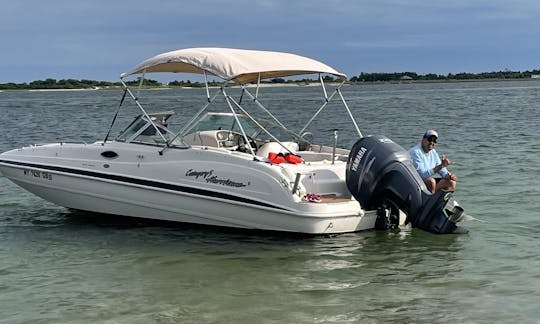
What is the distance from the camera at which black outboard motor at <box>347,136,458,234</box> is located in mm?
8023

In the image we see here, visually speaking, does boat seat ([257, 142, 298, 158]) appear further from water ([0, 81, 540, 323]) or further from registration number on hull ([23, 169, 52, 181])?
registration number on hull ([23, 169, 52, 181])

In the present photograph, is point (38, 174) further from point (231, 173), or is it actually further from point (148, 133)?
point (231, 173)

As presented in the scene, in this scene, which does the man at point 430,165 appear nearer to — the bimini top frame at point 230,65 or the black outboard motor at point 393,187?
the black outboard motor at point 393,187

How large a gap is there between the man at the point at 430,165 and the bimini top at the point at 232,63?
1.79 metres

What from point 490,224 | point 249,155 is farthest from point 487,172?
point 249,155

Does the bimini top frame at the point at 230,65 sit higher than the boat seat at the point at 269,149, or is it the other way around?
the bimini top frame at the point at 230,65

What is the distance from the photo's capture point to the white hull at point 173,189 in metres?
8.28

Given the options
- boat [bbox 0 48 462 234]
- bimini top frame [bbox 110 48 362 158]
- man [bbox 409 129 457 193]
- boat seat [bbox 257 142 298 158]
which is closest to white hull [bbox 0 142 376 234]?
boat [bbox 0 48 462 234]

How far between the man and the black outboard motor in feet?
2.39

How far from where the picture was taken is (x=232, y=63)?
884 cm

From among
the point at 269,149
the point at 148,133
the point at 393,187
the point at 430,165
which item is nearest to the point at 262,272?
the point at 393,187

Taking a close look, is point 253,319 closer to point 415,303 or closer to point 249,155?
point 415,303

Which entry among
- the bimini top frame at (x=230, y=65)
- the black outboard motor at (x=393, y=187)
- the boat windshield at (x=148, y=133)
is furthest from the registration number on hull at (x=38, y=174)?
the black outboard motor at (x=393, y=187)

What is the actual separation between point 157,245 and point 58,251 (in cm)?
129
